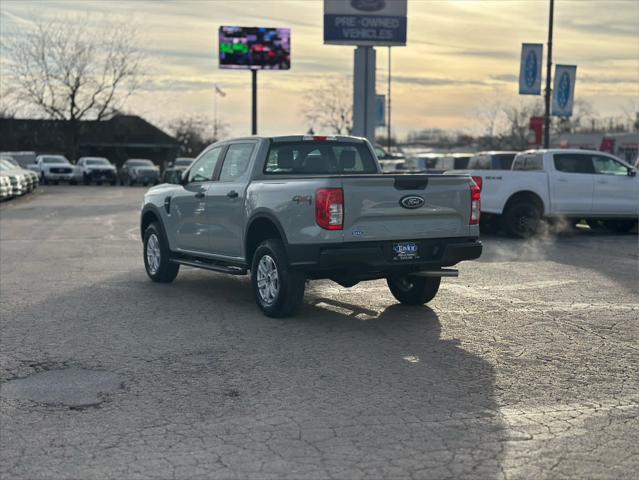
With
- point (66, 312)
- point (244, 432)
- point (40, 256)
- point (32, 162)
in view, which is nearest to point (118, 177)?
point (32, 162)

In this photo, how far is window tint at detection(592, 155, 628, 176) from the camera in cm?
1877

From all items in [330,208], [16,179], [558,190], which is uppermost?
[330,208]

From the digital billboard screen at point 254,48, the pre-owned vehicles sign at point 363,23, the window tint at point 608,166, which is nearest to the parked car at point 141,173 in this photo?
the digital billboard screen at point 254,48

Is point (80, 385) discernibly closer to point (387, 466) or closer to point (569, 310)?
point (387, 466)

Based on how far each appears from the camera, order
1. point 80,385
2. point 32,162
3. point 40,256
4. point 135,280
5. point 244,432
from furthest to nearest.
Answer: point 32,162 → point 40,256 → point 135,280 → point 80,385 → point 244,432

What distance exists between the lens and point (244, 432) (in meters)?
5.38

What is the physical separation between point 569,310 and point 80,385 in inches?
213

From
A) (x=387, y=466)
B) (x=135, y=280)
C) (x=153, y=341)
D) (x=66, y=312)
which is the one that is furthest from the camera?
(x=135, y=280)

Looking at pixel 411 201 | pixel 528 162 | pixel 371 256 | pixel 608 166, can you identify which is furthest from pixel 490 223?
pixel 371 256

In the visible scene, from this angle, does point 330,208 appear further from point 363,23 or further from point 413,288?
point 363,23

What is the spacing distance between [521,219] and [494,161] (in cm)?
302

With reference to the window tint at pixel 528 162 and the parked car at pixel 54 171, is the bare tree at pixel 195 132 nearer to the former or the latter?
the parked car at pixel 54 171

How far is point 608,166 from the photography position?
1889cm

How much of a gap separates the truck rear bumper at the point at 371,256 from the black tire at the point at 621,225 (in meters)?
11.6
